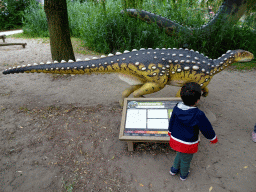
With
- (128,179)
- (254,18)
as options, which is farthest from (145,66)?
(254,18)

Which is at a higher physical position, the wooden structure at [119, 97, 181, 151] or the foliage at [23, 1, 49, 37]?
the foliage at [23, 1, 49, 37]

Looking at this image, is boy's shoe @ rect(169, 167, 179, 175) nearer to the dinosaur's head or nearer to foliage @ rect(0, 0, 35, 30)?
the dinosaur's head

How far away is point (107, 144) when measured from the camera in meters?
2.43

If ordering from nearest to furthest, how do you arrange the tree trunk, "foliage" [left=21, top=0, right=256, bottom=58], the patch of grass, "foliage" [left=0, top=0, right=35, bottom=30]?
the tree trunk, the patch of grass, "foliage" [left=21, top=0, right=256, bottom=58], "foliage" [left=0, top=0, right=35, bottom=30]

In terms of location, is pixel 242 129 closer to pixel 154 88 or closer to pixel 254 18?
pixel 154 88

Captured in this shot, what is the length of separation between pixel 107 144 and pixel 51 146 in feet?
2.47

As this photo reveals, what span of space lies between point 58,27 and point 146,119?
3.37 meters

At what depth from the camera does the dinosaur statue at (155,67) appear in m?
2.50

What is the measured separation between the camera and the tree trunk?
4027 millimetres

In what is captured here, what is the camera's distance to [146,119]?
87.1 inches

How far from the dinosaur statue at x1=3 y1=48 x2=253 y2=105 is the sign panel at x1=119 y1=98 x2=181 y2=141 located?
0.28 m

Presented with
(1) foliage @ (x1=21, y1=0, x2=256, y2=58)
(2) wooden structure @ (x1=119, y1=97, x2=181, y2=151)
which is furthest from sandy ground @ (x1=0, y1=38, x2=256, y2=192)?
(1) foliage @ (x1=21, y1=0, x2=256, y2=58)

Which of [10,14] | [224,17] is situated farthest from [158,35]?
[10,14]

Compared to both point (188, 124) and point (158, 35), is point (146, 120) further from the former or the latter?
point (158, 35)
